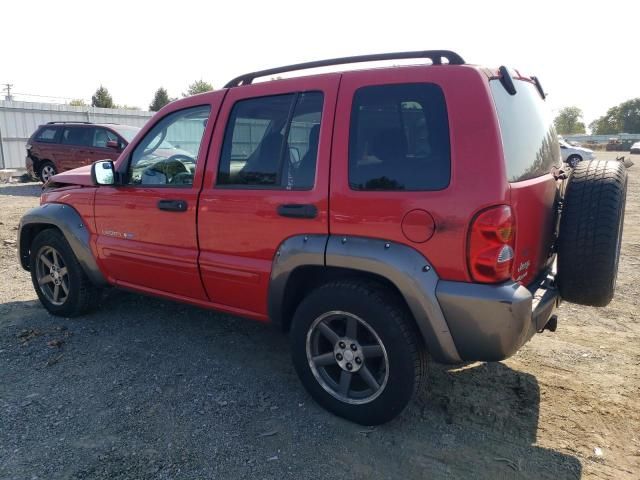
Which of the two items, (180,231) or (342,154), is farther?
(180,231)

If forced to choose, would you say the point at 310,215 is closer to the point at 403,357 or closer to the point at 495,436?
the point at 403,357

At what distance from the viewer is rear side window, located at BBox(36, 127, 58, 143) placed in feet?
43.1

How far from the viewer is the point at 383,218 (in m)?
2.62

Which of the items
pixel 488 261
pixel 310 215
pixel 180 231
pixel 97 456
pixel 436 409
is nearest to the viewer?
pixel 488 261

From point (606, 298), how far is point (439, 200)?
1168 mm

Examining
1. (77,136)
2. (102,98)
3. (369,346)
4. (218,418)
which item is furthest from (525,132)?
(102,98)

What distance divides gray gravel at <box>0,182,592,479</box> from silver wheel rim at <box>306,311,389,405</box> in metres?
0.21

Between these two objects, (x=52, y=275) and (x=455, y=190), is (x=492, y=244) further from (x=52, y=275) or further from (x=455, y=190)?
(x=52, y=275)

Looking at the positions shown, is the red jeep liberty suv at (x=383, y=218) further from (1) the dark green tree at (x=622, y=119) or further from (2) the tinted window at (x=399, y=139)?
(1) the dark green tree at (x=622, y=119)

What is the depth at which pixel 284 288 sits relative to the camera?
304 cm

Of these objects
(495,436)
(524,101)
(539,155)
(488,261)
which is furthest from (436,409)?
(524,101)

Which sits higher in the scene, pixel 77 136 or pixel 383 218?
pixel 77 136

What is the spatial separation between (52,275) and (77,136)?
9.55 metres

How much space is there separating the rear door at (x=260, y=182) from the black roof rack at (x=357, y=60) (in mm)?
130
